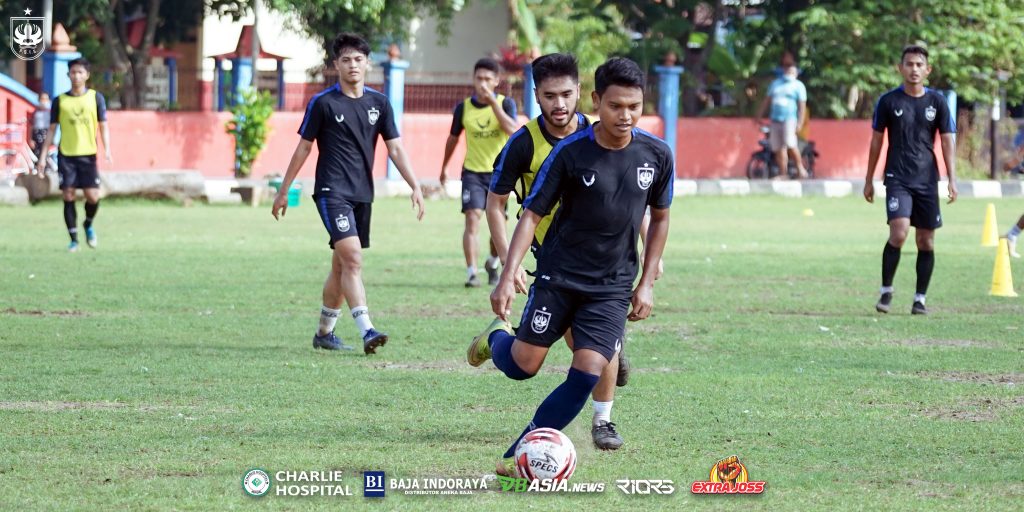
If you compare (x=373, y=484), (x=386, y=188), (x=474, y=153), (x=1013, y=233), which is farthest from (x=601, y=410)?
(x=386, y=188)

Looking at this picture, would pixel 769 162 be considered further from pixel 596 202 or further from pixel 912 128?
pixel 596 202

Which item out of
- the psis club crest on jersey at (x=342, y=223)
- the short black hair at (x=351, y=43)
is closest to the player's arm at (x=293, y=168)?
the psis club crest on jersey at (x=342, y=223)

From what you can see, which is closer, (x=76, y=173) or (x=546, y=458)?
(x=546, y=458)

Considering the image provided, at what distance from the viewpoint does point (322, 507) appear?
559 cm

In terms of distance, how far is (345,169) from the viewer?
9.88m

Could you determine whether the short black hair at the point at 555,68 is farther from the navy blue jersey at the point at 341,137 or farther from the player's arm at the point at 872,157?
the player's arm at the point at 872,157

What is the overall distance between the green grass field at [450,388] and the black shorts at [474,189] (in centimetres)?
78

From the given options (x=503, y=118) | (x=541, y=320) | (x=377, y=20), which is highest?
(x=377, y=20)

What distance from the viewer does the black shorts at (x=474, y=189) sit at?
1363 centimetres

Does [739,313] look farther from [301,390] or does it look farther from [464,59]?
[464,59]

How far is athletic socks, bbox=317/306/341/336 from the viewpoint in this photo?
9.97 meters

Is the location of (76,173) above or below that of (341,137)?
below

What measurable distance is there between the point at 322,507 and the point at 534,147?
2212 millimetres

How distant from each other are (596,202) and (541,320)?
0.53 m
